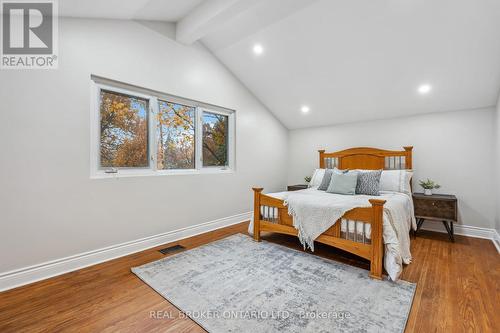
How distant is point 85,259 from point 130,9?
2.72 m

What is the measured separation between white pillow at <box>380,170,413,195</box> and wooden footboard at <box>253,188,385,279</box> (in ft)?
5.08

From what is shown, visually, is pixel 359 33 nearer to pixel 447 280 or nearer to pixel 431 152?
pixel 431 152

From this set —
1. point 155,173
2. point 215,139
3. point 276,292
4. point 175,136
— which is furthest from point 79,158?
point 276,292

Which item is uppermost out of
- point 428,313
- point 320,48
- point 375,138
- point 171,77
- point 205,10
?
point 205,10

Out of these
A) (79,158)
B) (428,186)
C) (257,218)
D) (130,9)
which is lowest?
(257,218)

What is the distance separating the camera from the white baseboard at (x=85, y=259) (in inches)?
83.3

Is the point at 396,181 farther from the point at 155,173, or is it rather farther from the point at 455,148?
the point at 155,173

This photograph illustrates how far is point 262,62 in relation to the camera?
3795 mm

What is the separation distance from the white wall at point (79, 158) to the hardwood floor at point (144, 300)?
0.39m

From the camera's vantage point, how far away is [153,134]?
10.5 feet

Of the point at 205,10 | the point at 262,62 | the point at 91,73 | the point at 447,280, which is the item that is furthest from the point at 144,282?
the point at 262,62

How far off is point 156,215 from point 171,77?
191 cm

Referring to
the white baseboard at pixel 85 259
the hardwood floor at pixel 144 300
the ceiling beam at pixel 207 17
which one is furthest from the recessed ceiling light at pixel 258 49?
the hardwood floor at pixel 144 300

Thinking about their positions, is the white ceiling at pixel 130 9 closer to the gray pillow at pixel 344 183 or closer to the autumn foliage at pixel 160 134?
the autumn foliage at pixel 160 134
